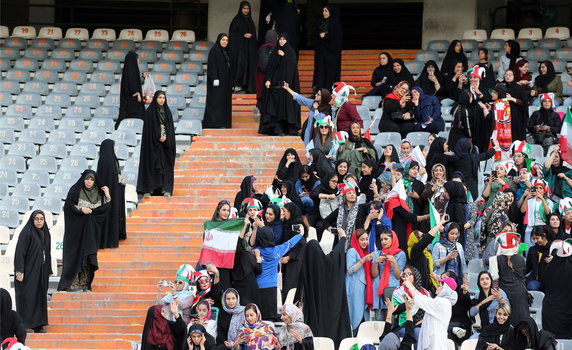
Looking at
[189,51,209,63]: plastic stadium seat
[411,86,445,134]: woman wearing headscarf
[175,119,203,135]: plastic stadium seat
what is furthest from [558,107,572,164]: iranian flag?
[189,51,209,63]: plastic stadium seat

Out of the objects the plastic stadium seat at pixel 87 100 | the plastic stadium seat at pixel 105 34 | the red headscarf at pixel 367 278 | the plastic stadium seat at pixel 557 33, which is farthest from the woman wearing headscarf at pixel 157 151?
the plastic stadium seat at pixel 557 33

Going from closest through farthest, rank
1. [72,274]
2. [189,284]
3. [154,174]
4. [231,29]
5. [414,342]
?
[414,342] < [189,284] < [72,274] < [154,174] < [231,29]

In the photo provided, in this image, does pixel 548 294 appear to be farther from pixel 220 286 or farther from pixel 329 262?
pixel 220 286

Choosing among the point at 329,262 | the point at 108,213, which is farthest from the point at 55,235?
the point at 329,262

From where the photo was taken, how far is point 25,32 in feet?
86.7

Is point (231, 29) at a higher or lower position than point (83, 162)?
higher

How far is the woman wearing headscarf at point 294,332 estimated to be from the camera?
15.7 m

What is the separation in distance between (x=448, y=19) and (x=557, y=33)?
2.07 metres

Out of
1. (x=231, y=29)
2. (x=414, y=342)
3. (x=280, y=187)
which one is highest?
(x=231, y=29)

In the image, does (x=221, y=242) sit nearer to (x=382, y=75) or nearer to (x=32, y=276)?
(x=32, y=276)

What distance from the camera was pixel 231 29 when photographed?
23.3m

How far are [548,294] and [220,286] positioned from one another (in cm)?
356

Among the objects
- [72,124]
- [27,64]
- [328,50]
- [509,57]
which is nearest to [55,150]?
[72,124]

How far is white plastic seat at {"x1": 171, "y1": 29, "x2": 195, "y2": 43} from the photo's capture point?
26.1 m
